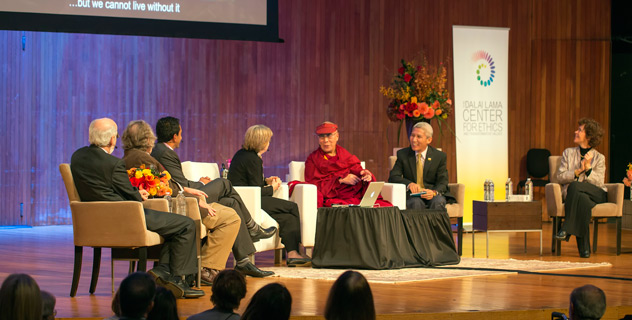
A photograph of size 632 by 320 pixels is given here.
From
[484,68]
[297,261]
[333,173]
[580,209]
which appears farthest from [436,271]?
[484,68]

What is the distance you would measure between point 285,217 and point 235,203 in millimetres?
799

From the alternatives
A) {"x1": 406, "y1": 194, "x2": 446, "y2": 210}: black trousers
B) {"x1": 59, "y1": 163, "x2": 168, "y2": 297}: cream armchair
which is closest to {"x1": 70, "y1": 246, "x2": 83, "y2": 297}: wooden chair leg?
{"x1": 59, "y1": 163, "x2": 168, "y2": 297}: cream armchair

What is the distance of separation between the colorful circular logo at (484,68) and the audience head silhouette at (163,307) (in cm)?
749

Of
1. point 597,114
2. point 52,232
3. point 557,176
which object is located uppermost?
point 597,114

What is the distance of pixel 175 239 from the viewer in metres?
4.67

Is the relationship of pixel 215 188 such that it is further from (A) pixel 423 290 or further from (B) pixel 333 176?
(B) pixel 333 176

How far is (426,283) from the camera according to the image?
5.20 meters

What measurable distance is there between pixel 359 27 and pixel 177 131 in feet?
14.7

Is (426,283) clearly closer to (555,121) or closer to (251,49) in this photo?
(251,49)

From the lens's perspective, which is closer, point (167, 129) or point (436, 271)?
point (167, 129)

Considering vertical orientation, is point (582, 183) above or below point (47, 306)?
above

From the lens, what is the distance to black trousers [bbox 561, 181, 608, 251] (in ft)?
22.4

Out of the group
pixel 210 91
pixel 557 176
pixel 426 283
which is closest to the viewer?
pixel 426 283

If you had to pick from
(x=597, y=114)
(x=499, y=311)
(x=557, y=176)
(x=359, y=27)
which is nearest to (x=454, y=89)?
(x=359, y=27)
